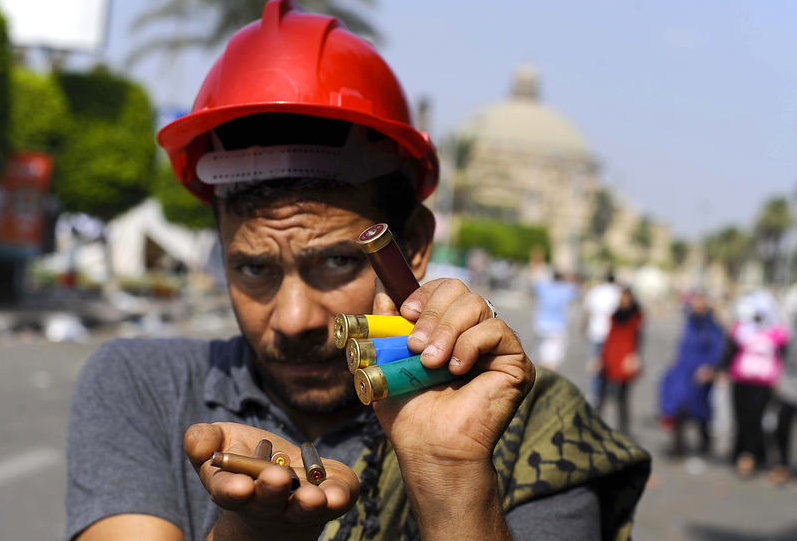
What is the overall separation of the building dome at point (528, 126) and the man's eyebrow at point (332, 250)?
Answer: 130 metres

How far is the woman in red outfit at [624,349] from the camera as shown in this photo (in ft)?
29.1

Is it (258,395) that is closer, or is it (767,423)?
(258,395)

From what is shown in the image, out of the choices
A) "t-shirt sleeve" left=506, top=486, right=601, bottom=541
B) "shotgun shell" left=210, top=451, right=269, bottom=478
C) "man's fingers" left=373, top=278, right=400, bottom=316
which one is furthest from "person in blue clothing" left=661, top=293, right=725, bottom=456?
"shotgun shell" left=210, top=451, right=269, bottom=478

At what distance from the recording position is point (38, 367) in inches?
418

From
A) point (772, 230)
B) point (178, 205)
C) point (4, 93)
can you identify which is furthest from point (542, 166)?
point (4, 93)

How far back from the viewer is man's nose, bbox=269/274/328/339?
63.8 inches

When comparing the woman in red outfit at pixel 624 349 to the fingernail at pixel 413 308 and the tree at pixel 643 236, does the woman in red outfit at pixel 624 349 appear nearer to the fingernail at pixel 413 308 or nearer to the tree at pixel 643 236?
the fingernail at pixel 413 308

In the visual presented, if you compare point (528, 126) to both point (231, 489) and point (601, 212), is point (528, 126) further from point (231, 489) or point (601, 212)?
point (231, 489)

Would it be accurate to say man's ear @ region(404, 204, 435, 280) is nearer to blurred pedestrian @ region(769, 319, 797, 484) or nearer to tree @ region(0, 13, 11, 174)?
blurred pedestrian @ region(769, 319, 797, 484)

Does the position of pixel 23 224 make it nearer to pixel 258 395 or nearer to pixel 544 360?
pixel 544 360

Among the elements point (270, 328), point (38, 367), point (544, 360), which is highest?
point (270, 328)

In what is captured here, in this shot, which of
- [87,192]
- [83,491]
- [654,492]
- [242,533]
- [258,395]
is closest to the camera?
[242,533]

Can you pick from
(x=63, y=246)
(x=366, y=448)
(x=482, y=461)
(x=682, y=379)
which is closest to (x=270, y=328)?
(x=366, y=448)

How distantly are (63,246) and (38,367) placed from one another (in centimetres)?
2522
